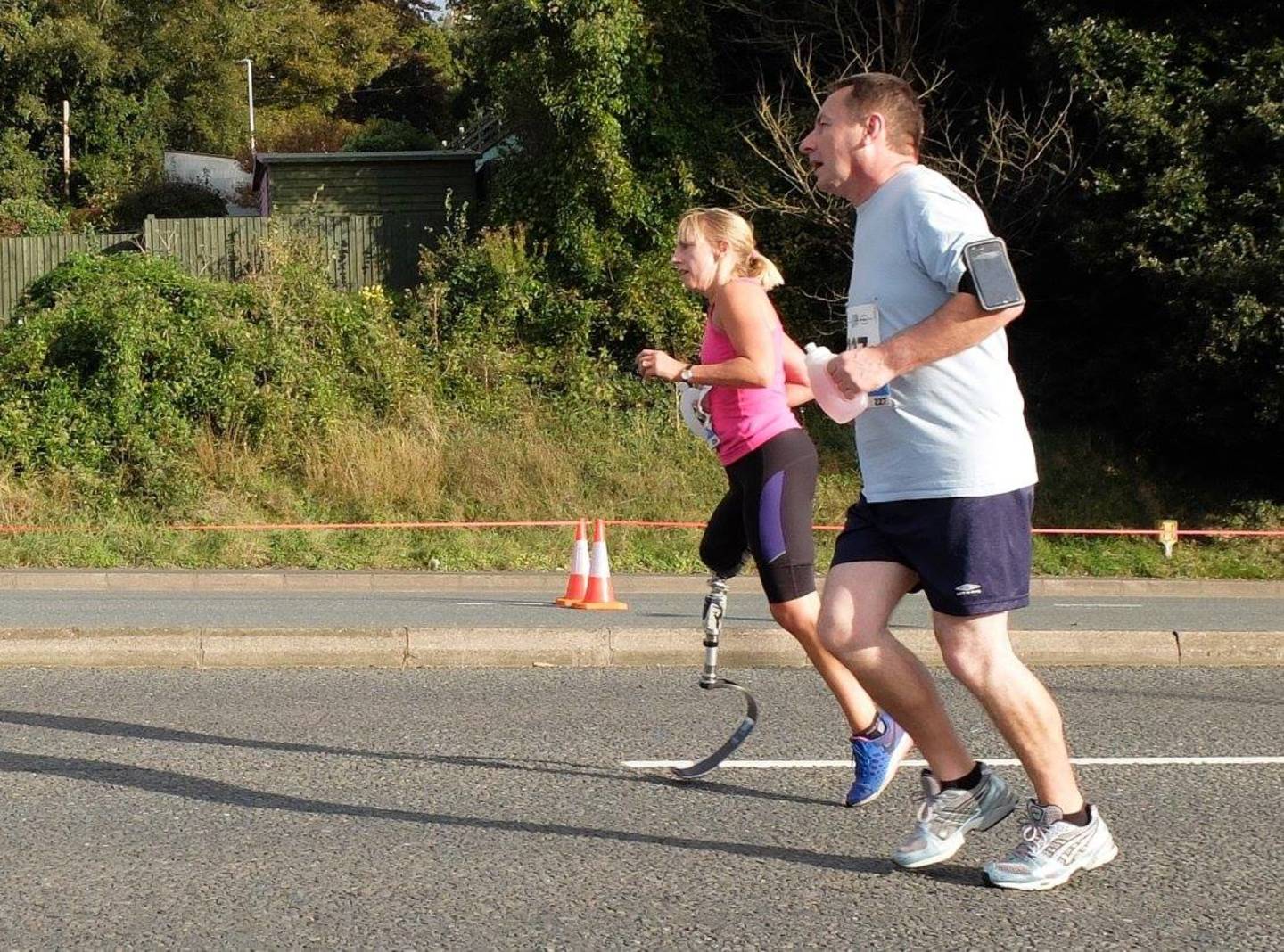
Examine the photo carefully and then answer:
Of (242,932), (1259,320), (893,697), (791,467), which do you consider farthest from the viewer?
(1259,320)

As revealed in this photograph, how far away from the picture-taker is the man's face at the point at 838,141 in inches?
171

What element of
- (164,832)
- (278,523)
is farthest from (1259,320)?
(164,832)

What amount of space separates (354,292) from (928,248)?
23071 millimetres

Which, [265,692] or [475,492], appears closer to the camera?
[265,692]

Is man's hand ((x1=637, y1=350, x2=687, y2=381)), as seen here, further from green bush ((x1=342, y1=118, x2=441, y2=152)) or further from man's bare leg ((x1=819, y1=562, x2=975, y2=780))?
green bush ((x1=342, y1=118, x2=441, y2=152))

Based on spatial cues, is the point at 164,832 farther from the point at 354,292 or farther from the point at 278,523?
the point at 354,292

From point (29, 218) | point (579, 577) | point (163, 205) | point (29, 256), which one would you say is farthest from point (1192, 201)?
point (163, 205)

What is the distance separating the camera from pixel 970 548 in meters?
4.22

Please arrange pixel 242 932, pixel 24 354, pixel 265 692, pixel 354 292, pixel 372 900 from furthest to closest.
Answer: pixel 354 292
pixel 24 354
pixel 265 692
pixel 372 900
pixel 242 932

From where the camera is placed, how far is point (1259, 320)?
18547 mm

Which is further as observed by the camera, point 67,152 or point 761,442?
point 67,152

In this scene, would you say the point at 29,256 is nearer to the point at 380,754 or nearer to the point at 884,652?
the point at 380,754

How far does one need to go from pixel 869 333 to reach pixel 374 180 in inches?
1061

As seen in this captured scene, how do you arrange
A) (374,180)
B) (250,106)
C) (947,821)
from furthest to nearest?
1. (250,106)
2. (374,180)
3. (947,821)
